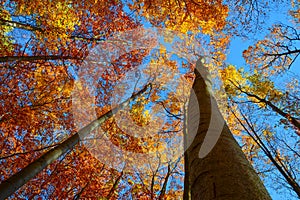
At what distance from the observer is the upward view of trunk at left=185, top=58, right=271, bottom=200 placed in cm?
137

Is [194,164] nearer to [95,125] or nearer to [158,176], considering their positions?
[95,125]

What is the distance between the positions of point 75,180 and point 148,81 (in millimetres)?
6631

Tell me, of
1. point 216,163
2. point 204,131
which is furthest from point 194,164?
point 204,131

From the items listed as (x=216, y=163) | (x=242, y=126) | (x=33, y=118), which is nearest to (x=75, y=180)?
(x=33, y=118)

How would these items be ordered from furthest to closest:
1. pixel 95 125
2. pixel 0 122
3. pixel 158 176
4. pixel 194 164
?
pixel 158 176
pixel 0 122
pixel 95 125
pixel 194 164

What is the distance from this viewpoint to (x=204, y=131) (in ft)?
6.95

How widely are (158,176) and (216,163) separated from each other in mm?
9465

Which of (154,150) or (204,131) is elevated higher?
(154,150)

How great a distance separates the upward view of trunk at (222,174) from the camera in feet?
4.51

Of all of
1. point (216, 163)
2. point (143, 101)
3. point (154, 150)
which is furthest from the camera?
point (143, 101)

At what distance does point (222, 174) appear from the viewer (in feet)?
5.03

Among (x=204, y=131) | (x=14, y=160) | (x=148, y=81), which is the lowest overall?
(x=204, y=131)

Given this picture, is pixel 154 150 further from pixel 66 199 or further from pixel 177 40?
pixel 177 40

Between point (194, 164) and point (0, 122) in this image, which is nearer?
point (194, 164)
